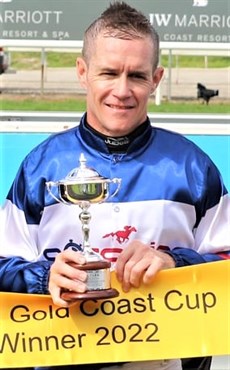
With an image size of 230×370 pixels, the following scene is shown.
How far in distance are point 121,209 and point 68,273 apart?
215 millimetres

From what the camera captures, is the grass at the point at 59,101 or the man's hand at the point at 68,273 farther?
the grass at the point at 59,101

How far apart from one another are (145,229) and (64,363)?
1.09 ft

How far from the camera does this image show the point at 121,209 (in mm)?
1741

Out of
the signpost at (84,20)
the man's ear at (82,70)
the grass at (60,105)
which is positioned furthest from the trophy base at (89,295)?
the grass at (60,105)

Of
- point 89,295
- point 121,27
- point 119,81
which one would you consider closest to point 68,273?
point 89,295

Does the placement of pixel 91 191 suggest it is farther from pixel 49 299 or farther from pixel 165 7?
pixel 165 7

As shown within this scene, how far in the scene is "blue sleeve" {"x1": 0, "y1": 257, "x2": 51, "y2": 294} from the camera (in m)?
1.70

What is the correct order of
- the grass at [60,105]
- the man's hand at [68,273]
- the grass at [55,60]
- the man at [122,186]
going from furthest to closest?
the grass at [55,60], the grass at [60,105], the man at [122,186], the man's hand at [68,273]

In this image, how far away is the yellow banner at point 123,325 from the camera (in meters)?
1.75

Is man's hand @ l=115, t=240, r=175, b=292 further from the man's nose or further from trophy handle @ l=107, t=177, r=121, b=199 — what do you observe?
the man's nose

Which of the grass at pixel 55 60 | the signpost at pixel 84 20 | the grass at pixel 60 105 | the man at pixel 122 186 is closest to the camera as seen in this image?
the man at pixel 122 186

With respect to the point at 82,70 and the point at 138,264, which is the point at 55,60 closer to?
the point at 82,70

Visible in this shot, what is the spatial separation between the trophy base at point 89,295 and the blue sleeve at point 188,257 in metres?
0.17

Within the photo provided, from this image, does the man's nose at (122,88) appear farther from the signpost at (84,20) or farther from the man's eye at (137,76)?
the signpost at (84,20)
